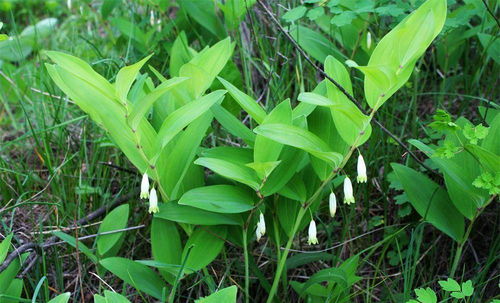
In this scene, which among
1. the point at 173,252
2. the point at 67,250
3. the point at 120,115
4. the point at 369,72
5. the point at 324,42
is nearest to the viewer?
the point at 369,72

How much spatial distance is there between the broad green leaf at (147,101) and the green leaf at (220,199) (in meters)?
0.26

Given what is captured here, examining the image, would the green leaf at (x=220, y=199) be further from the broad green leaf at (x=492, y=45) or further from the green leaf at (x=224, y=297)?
the broad green leaf at (x=492, y=45)

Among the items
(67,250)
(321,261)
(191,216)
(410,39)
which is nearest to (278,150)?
(191,216)

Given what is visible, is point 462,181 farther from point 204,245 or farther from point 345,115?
point 204,245

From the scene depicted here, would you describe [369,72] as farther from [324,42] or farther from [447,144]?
[324,42]

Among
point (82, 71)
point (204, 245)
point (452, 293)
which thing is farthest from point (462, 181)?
point (82, 71)

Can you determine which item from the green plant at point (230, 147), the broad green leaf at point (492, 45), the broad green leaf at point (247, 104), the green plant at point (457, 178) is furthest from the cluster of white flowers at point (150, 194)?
the broad green leaf at point (492, 45)

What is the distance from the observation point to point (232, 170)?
164 cm

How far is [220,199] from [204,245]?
0.21 metres

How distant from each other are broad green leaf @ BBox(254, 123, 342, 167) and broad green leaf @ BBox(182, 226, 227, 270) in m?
0.48

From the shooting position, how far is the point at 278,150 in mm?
1685

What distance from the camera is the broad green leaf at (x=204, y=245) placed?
184 cm

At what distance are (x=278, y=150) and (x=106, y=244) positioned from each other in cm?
70

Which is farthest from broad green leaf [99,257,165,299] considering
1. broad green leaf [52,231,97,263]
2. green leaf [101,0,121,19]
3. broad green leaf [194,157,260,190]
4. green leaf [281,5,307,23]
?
green leaf [101,0,121,19]
